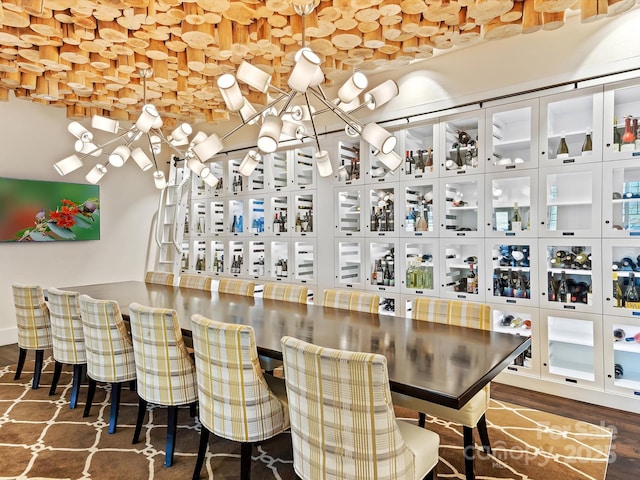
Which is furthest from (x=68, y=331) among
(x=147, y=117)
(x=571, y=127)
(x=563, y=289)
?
(x=571, y=127)

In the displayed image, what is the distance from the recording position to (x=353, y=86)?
234cm

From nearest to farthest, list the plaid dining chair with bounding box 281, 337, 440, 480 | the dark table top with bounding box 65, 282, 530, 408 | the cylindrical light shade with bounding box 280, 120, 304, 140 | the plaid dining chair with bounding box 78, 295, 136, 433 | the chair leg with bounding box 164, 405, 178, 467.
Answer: the plaid dining chair with bounding box 281, 337, 440, 480 < the dark table top with bounding box 65, 282, 530, 408 < the chair leg with bounding box 164, 405, 178, 467 < the plaid dining chair with bounding box 78, 295, 136, 433 < the cylindrical light shade with bounding box 280, 120, 304, 140

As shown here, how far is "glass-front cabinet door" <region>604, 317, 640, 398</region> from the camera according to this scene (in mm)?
3074

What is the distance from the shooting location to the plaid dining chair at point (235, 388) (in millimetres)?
1890

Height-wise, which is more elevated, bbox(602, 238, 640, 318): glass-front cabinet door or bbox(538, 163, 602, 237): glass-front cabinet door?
bbox(538, 163, 602, 237): glass-front cabinet door

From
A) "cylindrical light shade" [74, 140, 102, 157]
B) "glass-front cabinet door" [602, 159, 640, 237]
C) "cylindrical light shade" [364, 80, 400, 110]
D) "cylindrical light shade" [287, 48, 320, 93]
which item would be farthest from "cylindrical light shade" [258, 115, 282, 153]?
"glass-front cabinet door" [602, 159, 640, 237]

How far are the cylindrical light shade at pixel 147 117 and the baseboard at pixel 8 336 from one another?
148 inches

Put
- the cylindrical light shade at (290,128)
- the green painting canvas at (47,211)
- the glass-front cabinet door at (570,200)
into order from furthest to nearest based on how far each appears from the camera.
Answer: the green painting canvas at (47,211)
the glass-front cabinet door at (570,200)
the cylindrical light shade at (290,128)

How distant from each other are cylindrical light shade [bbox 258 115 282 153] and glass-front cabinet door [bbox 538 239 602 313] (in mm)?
2477

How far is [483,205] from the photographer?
3.70m

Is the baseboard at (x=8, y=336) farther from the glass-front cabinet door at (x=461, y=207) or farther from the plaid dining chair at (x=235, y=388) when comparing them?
the glass-front cabinet door at (x=461, y=207)

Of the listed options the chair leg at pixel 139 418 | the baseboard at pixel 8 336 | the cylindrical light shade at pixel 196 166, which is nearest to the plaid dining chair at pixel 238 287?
the cylindrical light shade at pixel 196 166

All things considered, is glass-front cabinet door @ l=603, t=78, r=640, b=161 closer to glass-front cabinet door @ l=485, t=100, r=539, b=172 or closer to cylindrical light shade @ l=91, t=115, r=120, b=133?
glass-front cabinet door @ l=485, t=100, r=539, b=172

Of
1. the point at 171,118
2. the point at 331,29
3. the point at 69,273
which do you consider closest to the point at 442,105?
the point at 331,29
